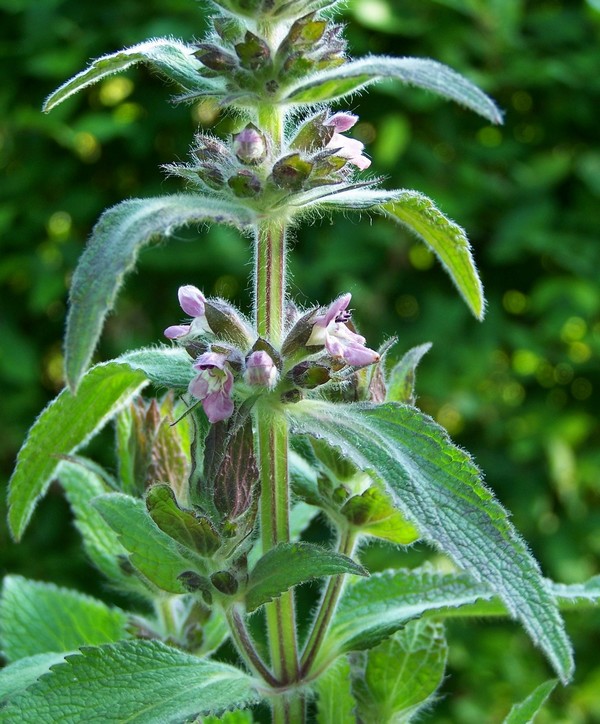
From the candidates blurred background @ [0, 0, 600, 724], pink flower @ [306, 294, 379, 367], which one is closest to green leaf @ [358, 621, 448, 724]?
pink flower @ [306, 294, 379, 367]

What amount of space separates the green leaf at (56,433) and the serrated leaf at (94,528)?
11cm

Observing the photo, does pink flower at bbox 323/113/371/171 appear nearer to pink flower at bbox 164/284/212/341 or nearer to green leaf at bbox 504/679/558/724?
pink flower at bbox 164/284/212/341

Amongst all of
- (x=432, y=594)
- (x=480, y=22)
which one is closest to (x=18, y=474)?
(x=432, y=594)

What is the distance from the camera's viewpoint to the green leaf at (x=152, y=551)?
77 centimetres

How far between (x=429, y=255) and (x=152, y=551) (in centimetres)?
218

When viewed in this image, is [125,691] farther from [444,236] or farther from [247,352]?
[444,236]

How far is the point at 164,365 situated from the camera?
2.59 ft

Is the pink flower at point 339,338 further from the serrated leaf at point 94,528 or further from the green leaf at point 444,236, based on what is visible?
the serrated leaf at point 94,528

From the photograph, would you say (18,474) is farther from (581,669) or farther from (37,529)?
(581,669)

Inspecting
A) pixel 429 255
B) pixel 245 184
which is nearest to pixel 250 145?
pixel 245 184

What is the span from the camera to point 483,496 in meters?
A: 0.66

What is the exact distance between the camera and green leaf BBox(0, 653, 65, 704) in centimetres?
78

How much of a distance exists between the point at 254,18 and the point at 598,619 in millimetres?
2354

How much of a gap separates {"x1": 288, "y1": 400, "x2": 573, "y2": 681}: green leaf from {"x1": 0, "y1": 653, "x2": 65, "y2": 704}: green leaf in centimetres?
31
